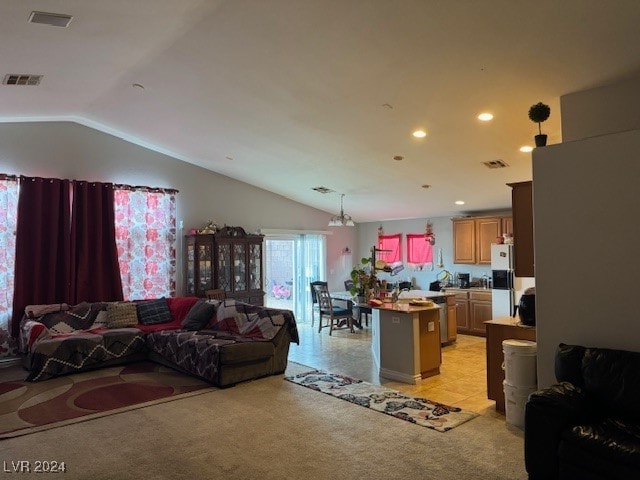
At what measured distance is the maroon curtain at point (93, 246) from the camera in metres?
6.68

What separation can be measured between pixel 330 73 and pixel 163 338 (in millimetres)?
3873

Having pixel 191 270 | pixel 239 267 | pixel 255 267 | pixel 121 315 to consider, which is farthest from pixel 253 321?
pixel 255 267

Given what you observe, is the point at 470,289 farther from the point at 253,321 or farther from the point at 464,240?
the point at 253,321

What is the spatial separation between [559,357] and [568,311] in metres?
0.40

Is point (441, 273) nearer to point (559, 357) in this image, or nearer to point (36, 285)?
point (559, 357)

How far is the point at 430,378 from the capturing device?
17.5ft

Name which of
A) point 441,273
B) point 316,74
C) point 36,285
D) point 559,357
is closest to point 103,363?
point 36,285

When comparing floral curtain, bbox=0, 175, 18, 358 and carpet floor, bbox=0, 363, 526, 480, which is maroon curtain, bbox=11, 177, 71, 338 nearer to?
floral curtain, bbox=0, 175, 18, 358

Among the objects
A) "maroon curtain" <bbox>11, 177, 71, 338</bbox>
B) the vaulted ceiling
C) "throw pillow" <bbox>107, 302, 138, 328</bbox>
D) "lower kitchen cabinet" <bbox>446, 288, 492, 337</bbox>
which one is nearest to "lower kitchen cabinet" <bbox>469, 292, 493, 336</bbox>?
"lower kitchen cabinet" <bbox>446, 288, 492, 337</bbox>

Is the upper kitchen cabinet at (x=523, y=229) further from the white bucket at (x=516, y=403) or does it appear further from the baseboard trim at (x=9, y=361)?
the baseboard trim at (x=9, y=361)

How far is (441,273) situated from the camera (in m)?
9.14

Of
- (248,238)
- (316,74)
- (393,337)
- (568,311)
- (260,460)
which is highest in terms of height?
(316,74)

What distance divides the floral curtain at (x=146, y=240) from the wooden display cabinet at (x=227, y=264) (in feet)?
1.11

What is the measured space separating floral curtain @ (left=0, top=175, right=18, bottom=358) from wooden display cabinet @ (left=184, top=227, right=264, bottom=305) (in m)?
2.44
